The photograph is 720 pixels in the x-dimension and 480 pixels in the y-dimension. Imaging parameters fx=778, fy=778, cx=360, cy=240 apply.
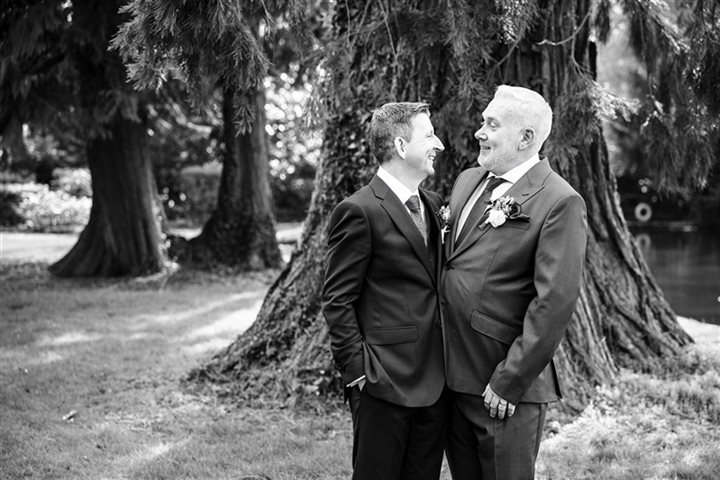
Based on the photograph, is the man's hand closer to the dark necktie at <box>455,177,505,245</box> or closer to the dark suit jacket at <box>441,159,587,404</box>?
the dark suit jacket at <box>441,159,587,404</box>

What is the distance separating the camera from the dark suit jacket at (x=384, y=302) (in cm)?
325

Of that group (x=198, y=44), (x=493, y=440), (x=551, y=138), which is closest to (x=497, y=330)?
(x=493, y=440)

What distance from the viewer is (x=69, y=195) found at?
25859 millimetres

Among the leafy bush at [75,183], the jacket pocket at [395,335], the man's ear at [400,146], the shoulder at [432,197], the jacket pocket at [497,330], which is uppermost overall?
the leafy bush at [75,183]

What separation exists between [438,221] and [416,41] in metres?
1.90

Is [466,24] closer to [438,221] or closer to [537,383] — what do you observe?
[438,221]

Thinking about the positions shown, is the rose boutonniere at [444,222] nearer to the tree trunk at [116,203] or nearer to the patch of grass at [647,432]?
the patch of grass at [647,432]

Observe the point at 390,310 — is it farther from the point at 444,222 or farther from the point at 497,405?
the point at 497,405

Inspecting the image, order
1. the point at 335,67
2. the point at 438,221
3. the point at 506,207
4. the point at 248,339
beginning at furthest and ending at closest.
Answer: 1. the point at 248,339
2. the point at 335,67
3. the point at 438,221
4. the point at 506,207

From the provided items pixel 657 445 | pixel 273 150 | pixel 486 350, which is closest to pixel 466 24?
pixel 486 350

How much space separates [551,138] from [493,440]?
2.63 metres

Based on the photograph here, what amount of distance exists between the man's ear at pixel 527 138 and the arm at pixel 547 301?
30 cm

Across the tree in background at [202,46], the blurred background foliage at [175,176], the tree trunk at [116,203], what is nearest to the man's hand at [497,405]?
the tree in background at [202,46]

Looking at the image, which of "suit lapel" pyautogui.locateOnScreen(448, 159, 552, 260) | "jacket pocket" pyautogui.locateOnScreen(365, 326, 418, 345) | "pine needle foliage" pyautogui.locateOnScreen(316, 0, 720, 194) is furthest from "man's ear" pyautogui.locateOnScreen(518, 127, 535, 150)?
"pine needle foliage" pyautogui.locateOnScreen(316, 0, 720, 194)
